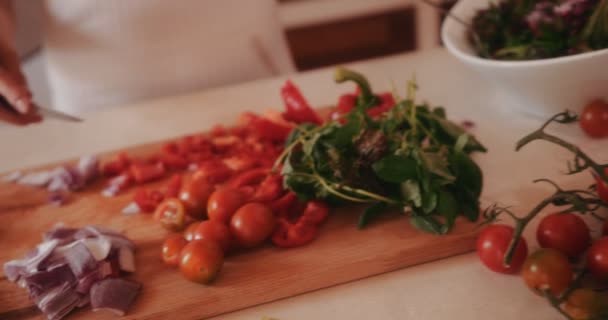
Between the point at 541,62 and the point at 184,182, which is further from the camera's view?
the point at 184,182

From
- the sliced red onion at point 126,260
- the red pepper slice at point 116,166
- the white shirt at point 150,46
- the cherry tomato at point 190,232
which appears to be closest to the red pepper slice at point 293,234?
the cherry tomato at point 190,232

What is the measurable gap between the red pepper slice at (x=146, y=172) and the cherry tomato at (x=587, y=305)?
2.58 ft

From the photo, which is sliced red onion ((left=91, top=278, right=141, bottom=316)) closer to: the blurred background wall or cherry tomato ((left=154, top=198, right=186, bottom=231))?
cherry tomato ((left=154, top=198, right=186, bottom=231))

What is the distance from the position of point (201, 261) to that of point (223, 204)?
0.13m

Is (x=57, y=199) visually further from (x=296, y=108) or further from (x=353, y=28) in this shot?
(x=353, y=28)

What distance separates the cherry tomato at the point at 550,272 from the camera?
0.67 metres

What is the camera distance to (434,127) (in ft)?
3.16

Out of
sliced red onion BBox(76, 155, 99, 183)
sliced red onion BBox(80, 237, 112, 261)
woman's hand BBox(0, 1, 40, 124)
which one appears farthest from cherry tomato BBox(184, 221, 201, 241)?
woman's hand BBox(0, 1, 40, 124)

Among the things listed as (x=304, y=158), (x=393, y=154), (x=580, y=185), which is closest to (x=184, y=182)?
(x=304, y=158)

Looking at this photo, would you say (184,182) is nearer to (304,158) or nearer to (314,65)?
(304,158)

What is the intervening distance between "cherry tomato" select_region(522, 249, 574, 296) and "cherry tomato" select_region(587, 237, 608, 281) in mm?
38

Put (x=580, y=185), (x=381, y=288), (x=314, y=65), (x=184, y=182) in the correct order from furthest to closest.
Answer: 1. (x=314, y=65)
2. (x=184, y=182)
3. (x=580, y=185)
4. (x=381, y=288)

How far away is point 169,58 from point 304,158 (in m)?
0.69

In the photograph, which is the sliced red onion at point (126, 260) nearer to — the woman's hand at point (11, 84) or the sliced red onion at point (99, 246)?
the sliced red onion at point (99, 246)
